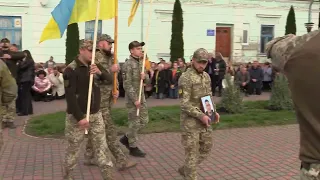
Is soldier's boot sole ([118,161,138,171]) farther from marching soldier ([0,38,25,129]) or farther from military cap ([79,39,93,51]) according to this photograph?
marching soldier ([0,38,25,129])

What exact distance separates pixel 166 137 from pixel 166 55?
48.9 ft

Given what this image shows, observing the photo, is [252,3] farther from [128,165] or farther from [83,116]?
[83,116]

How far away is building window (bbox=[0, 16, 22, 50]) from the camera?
20781 millimetres

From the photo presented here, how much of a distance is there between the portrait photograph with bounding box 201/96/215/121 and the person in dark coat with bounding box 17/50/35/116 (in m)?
7.86

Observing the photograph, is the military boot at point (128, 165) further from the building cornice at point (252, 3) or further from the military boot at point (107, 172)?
the building cornice at point (252, 3)

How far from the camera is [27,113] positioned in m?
12.2

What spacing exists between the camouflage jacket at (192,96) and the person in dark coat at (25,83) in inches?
304

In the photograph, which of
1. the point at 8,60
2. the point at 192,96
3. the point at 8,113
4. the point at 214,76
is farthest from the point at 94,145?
the point at 214,76

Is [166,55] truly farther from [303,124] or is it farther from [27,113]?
[303,124]

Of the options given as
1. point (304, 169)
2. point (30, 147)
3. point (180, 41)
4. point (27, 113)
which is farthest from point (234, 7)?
point (304, 169)

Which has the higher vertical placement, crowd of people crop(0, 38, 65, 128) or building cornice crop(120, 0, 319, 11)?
building cornice crop(120, 0, 319, 11)

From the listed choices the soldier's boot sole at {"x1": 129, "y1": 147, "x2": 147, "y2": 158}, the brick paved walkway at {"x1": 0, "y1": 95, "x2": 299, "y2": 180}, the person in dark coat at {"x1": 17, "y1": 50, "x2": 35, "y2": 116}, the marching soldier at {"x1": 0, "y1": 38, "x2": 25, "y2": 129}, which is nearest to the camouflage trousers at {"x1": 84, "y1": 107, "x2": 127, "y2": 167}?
the brick paved walkway at {"x1": 0, "y1": 95, "x2": 299, "y2": 180}

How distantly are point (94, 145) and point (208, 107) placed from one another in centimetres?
155

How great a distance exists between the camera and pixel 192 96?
5406mm
